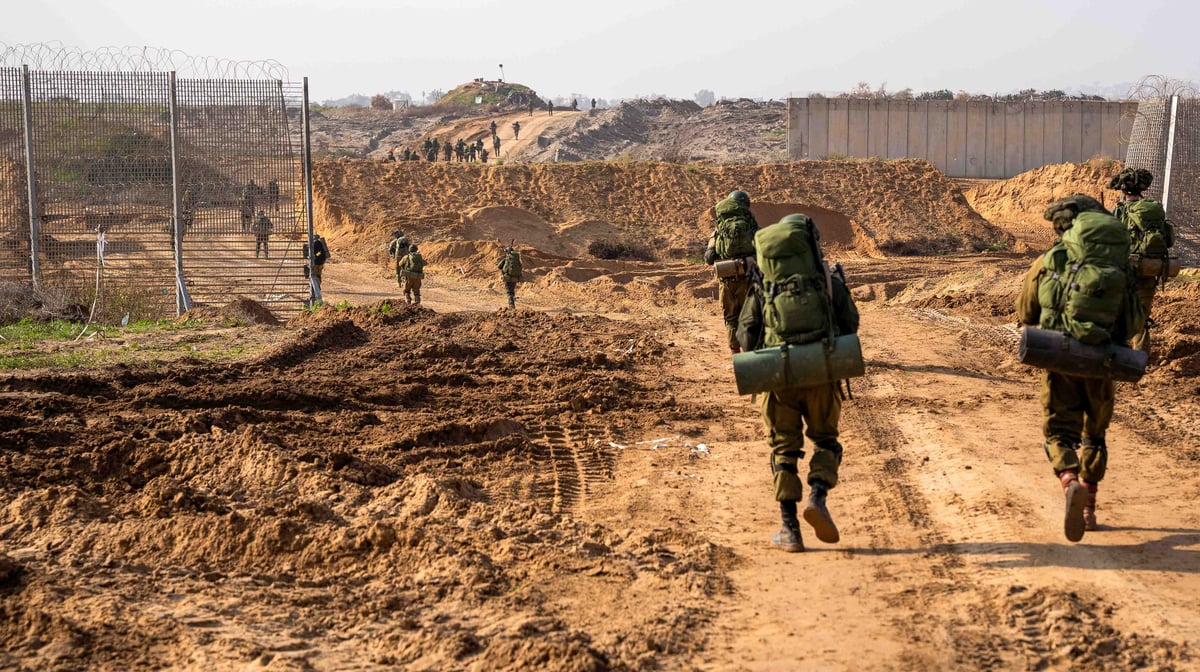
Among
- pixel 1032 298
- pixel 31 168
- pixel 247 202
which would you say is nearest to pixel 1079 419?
pixel 1032 298

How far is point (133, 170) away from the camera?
18.6 meters

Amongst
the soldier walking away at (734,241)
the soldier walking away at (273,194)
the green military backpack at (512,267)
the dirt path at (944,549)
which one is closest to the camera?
the dirt path at (944,549)

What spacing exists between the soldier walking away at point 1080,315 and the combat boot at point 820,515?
113 centimetres

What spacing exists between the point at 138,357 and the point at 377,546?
7770mm

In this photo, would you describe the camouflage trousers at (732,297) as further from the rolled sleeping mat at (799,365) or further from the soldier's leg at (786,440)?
the rolled sleeping mat at (799,365)

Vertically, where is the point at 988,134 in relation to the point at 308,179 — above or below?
above

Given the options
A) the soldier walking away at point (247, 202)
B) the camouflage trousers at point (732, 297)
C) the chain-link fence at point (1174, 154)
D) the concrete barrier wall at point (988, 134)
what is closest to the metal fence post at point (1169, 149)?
the chain-link fence at point (1174, 154)

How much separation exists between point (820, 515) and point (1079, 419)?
4.99 ft

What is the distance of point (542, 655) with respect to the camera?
4.63 meters

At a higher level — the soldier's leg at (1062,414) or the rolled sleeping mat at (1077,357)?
the rolled sleeping mat at (1077,357)

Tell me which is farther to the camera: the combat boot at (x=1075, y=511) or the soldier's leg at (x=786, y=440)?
the soldier's leg at (x=786, y=440)

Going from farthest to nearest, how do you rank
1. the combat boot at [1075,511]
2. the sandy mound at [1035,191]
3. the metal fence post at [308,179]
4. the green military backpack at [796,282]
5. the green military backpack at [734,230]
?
the sandy mound at [1035,191] < the metal fence post at [308,179] < the green military backpack at [734,230] < the green military backpack at [796,282] < the combat boot at [1075,511]

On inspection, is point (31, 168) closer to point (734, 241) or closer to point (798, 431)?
point (734, 241)

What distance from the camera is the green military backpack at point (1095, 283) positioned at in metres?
6.02
